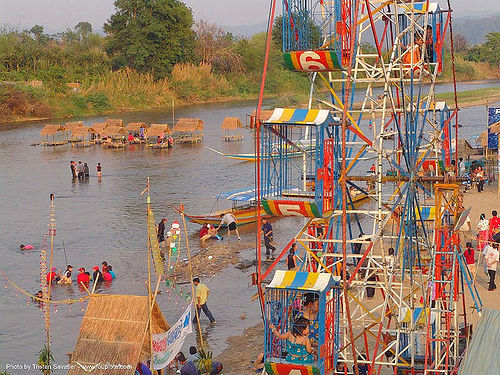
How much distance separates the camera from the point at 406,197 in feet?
54.1

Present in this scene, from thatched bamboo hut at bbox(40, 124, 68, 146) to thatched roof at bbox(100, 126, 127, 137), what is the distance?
2815 millimetres

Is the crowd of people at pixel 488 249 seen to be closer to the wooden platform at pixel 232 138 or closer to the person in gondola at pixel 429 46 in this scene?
the person in gondola at pixel 429 46

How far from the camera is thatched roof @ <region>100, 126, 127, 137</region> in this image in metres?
58.7

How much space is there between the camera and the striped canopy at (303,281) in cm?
1428

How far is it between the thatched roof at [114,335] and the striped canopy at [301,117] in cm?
412

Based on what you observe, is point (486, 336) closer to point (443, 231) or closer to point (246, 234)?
point (443, 231)

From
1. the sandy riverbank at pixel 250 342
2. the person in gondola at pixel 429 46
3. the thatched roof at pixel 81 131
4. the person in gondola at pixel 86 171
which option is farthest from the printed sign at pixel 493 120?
the thatched roof at pixel 81 131

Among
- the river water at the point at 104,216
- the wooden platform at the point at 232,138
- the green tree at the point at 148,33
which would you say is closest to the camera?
the river water at the point at 104,216

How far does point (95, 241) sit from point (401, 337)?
1709 centimetres

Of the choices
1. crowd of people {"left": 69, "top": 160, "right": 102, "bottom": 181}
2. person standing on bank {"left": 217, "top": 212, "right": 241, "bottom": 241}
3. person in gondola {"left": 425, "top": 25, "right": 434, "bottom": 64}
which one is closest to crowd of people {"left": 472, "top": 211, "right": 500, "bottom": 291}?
person in gondola {"left": 425, "top": 25, "right": 434, "bottom": 64}

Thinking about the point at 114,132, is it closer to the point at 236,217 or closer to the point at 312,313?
the point at 236,217

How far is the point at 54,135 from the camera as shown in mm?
62969

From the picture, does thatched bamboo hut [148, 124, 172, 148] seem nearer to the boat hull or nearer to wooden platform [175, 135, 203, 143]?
wooden platform [175, 135, 203, 143]

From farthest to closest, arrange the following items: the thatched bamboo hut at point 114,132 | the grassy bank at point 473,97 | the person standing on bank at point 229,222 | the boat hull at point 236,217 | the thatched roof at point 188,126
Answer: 1. the grassy bank at point 473,97
2. the thatched bamboo hut at point 114,132
3. the thatched roof at point 188,126
4. the boat hull at point 236,217
5. the person standing on bank at point 229,222
